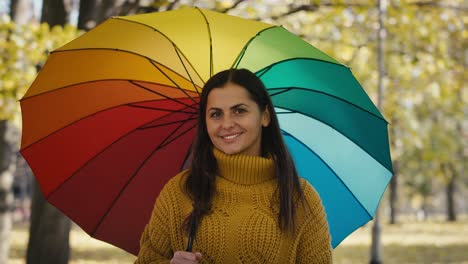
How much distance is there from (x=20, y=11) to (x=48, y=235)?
3717 millimetres

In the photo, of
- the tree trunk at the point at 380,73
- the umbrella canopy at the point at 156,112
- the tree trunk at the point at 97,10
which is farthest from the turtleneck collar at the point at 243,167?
the tree trunk at the point at 380,73

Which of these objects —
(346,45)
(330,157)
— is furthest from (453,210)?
(330,157)

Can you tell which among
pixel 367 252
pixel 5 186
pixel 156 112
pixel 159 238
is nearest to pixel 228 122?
pixel 159 238

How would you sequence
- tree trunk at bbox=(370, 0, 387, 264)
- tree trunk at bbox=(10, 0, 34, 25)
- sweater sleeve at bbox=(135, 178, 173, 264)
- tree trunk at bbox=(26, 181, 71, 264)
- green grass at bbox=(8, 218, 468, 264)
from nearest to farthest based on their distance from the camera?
sweater sleeve at bbox=(135, 178, 173, 264)
tree trunk at bbox=(26, 181, 71, 264)
tree trunk at bbox=(10, 0, 34, 25)
tree trunk at bbox=(370, 0, 387, 264)
green grass at bbox=(8, 218, 468, 264)

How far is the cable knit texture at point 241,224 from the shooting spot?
3.21 m

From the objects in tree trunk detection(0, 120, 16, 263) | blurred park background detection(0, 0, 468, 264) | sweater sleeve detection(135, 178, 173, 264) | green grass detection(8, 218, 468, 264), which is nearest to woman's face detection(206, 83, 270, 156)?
sweater sleeve detection(135, 178, 173, 264)

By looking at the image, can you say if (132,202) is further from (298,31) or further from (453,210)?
(453,210)

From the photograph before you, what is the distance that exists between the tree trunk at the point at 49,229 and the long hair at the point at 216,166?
582 cm

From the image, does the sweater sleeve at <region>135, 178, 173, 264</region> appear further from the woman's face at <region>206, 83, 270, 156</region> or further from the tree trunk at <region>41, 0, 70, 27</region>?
the tree trunk at <region>41, 0, 70, 27</region>

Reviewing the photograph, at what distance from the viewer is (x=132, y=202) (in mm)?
4117

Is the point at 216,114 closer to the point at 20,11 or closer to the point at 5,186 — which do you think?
the point at 20,11

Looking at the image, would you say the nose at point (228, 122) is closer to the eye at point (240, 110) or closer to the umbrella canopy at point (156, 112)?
the eye at point (240, 110)

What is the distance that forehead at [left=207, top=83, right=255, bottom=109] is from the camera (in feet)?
10.9

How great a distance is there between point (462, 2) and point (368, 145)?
8718mm
